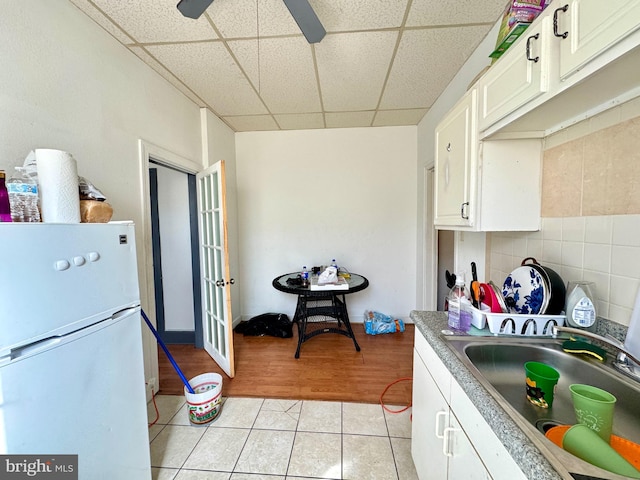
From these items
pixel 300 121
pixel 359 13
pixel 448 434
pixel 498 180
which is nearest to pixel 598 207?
pixel 498 180

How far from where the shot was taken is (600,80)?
2.39 ft

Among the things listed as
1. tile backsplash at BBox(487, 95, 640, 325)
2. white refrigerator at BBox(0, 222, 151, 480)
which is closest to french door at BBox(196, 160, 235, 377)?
white refrigerator at BBox(0, 222, 151, 480)

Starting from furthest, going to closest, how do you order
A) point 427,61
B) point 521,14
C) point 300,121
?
1. point 300,121
2. point 427,61
3. point 521,14

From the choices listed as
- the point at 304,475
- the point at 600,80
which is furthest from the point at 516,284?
the point at 304,475

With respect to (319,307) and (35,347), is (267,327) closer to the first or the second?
(319,307)

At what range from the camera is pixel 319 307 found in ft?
9.32

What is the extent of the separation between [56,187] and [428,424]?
185cm

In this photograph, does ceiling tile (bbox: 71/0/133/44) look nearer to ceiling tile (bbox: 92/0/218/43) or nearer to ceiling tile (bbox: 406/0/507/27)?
ceiling tile (bbox: 92/0/218/43)

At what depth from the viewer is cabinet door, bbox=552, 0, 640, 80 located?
56 centimetres

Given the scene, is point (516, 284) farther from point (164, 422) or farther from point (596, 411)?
point (164, 422)

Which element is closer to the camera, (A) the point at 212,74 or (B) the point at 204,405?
(B) the point at 204,405

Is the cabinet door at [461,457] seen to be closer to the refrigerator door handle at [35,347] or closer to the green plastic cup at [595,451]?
the green plastic cup at [595,451]

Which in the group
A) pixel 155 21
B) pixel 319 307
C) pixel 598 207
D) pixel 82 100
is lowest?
pixel 319 307

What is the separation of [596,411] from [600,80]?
956 millimetres
